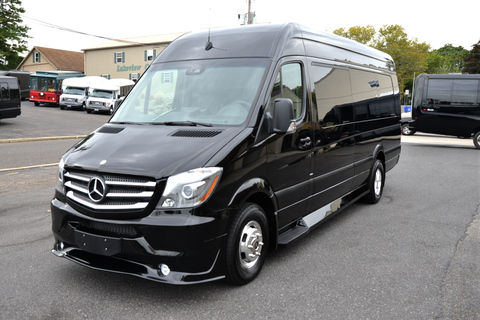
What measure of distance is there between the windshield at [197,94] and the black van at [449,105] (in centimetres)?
1572

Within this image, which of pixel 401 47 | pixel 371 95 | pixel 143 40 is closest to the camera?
pixel 371 95

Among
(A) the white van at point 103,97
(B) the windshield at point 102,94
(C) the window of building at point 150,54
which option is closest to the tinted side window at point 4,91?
(A) the white van at point 103,97

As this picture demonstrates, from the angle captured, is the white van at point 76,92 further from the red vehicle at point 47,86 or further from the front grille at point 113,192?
the front grille at point 113,192

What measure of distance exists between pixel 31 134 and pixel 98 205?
55.1 feet

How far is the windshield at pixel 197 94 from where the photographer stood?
13.8 ft

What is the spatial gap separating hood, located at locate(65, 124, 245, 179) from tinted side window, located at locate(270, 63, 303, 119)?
0.71 m

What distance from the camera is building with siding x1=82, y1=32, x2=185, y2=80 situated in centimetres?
5043

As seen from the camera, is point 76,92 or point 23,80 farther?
point 23,80

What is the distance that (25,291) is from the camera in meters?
3.79

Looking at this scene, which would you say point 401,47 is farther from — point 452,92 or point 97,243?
point 97,243

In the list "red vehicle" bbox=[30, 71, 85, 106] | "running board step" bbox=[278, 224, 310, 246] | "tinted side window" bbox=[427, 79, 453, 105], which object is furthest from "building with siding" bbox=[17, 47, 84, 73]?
"running board step" bbox=[278, 224, 310, 246]

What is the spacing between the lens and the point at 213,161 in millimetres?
3521

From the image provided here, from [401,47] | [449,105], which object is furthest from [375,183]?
[401,47]

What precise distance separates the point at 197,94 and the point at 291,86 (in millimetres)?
997
